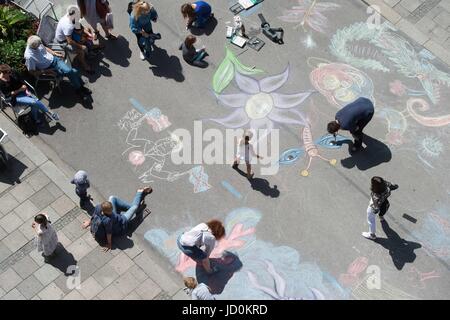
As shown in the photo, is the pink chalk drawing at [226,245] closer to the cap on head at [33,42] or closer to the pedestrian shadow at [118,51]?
the pedestrian shadow at [118,51]

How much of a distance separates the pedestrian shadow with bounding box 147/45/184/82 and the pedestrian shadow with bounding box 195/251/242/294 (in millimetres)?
4432

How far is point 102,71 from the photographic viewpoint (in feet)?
52.9

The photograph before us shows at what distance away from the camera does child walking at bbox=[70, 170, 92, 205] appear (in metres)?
13.6

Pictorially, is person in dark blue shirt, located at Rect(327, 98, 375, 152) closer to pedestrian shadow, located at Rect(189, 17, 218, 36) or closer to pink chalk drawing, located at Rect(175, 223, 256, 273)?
pink chalk drawing, located at Rect(175, 223, 256, 273)

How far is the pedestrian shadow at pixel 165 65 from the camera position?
1603 cm

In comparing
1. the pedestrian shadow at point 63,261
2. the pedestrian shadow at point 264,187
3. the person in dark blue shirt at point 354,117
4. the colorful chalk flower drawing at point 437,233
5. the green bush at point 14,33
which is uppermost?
→ the green bush at point 14,33

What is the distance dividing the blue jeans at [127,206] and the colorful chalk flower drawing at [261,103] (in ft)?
8.40

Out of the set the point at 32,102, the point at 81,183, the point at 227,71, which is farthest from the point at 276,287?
the point at 32,102

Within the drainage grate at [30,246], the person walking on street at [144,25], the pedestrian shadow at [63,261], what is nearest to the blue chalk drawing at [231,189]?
the drainage grate at [30,246]

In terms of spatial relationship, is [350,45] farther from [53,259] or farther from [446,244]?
[53,259]

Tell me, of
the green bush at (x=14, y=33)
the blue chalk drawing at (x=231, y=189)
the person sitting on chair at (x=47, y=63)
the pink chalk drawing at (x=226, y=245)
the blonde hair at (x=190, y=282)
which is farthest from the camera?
the green bush at (x=14, y=33)

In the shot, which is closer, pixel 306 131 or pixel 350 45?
pixel 306 131

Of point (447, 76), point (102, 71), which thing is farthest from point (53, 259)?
point (447, 76)
